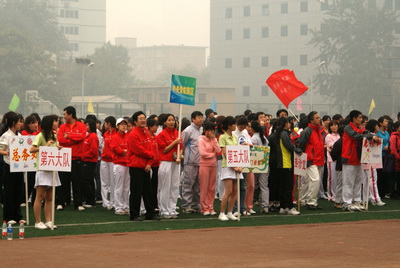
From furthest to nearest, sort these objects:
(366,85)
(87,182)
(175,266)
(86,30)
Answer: (86,30) → (366,85) → (87,182) → (175,266)

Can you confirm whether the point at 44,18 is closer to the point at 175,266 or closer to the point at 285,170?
the point at 285,170

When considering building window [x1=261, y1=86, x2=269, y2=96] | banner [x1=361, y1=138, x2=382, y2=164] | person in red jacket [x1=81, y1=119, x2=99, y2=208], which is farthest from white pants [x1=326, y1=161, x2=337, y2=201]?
building window [x1=261, y1=86, x2=269, y2=96]

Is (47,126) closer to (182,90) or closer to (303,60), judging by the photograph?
(182,90)

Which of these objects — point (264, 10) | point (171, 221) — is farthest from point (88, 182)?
point (264, 10)

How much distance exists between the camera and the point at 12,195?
1479 centimetres

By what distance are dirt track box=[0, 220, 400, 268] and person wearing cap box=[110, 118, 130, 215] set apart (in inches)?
147

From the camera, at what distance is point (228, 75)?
370ft

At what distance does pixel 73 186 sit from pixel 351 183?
6.00 m

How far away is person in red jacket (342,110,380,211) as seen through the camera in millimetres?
17766

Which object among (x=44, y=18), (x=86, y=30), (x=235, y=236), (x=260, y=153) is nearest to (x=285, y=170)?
(x=260, y=153)

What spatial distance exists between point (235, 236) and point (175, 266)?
10.7 feet

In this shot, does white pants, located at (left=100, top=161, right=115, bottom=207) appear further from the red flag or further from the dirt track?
the red flag

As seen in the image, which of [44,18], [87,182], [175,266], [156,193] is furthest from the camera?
[44,18]

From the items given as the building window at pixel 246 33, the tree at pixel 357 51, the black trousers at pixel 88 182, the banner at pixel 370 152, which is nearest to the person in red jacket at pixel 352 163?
the banner at pixel 370 152
